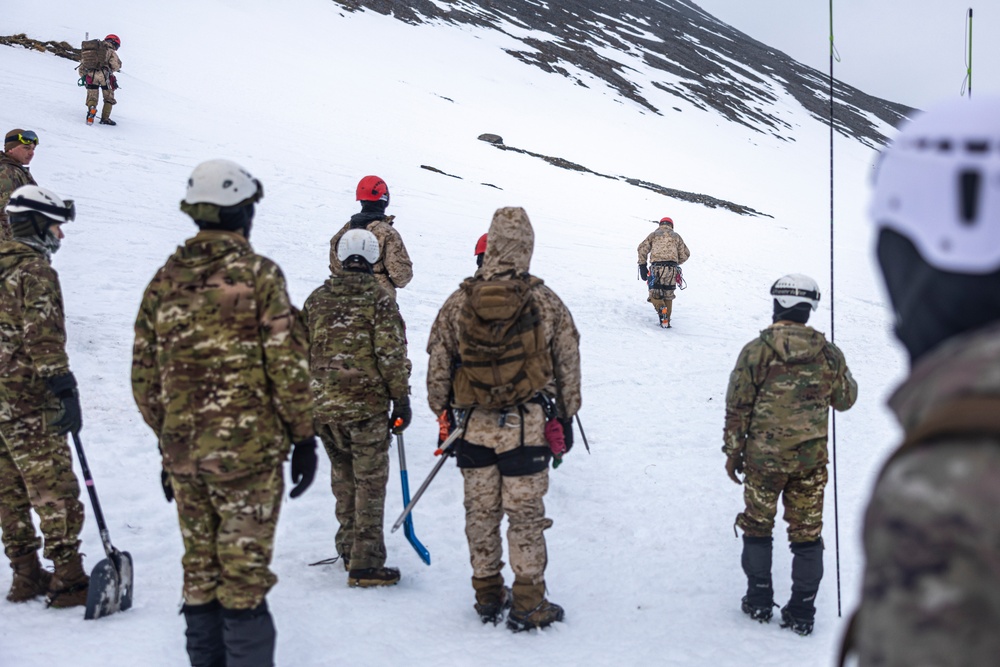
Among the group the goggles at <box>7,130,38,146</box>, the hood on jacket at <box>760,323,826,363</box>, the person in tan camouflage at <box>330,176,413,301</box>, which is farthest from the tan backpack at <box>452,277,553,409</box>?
the goggles at <box>7,130,38,146</box>

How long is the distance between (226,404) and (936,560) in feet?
9.07

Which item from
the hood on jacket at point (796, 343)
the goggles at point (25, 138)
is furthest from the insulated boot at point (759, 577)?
the goggles at point (25, 138)

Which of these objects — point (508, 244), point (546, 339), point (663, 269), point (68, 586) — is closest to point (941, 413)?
point (546, 339)

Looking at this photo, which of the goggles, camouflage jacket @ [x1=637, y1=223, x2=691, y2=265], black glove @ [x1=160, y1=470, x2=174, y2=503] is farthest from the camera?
camouflage jacket @ [x1=637, y1=223, x2=691, y2=265]

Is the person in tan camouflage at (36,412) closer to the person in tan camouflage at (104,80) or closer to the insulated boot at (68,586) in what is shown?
the insulated boot at (68,586)

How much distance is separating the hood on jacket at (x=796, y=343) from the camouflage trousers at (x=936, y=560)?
361 centimetres

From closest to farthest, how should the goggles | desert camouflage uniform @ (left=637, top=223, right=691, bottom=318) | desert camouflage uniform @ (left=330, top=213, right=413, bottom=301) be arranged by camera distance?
desert camouflage uniform @ (left=330, top=213, right=413, bottom=301), the goggles, desert camouflage uniform @ (left=637, top=223, right=691, bottom=318)

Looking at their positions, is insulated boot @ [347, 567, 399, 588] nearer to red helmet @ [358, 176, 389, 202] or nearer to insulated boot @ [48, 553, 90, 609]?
insulated boot @ [48, 553, 90, 609]

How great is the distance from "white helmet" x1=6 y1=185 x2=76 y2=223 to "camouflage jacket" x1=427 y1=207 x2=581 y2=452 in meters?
2.30

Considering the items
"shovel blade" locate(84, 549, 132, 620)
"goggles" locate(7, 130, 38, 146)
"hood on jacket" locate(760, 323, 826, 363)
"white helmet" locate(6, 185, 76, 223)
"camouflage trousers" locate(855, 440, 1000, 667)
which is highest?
"camouflage trousers" locate(855, 440, 1000, 667)

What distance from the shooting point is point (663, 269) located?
1255cm

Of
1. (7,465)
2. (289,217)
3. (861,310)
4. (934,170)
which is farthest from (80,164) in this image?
(861,310)

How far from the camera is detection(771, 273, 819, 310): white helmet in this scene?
4.65 m

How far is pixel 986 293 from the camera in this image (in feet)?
4.02
